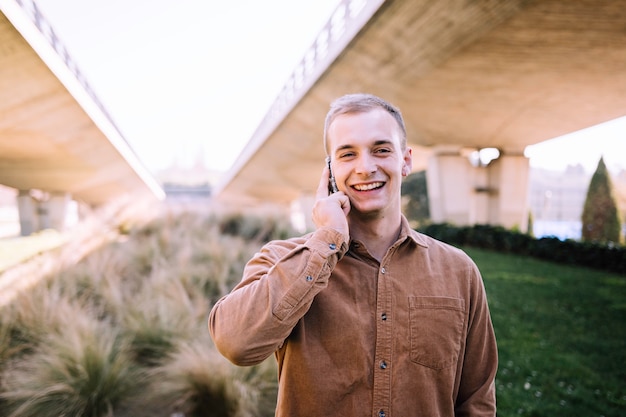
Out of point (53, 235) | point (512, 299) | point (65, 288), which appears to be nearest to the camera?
point (65, 288)

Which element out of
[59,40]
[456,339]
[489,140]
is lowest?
[456,339]

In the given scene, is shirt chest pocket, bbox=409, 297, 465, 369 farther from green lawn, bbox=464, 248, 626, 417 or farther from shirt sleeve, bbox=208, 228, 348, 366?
green lawn, bbox=464, 248, 626, 417

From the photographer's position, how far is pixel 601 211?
17.5 meters

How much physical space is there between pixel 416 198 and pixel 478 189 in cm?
1238

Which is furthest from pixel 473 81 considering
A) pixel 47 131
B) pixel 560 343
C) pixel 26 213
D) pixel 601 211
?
pixel 26 213

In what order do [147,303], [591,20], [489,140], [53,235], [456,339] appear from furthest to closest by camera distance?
[489,140], [53,235], [591,20], [147,303], [456,339]

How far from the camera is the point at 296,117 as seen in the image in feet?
58.0

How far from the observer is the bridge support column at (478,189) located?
1758 cm

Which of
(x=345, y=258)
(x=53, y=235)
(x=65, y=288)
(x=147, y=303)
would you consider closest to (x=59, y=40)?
(x=53, y=235)

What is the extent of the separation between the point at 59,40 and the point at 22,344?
10867 mm

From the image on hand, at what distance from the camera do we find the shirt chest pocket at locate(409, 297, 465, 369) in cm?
162

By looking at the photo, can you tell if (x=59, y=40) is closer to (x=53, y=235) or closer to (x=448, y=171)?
(x=53, y=235)

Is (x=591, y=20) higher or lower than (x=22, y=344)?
higher

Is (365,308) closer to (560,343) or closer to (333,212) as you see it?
(333,212)
